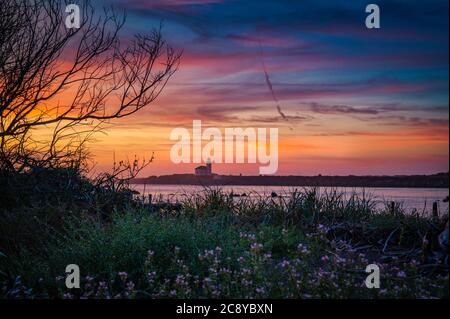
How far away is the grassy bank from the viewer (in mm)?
6691

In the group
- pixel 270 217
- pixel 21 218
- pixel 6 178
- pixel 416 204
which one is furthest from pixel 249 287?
pixel 6 178

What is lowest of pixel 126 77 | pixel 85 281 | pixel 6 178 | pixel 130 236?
pixel 85 281

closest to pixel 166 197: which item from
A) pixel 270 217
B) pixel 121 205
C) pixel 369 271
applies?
pixel 121 205

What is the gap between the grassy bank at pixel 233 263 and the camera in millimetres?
6691

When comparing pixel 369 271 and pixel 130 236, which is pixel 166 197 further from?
pixel 369 271

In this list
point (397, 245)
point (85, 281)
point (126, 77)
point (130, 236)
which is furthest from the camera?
point (126, 77)

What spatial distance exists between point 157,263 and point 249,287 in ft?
4.88

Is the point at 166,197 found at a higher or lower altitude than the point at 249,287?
higher

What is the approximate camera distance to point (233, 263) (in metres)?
7.55

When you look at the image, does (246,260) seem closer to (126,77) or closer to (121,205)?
(121,205)

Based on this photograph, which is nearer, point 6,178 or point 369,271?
point 369,271

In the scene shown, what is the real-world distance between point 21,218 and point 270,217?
439 cm

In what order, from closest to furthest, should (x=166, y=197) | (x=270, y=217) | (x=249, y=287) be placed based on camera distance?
1. (x=249, y=287)
2. (x=270, y=217)
3. (x=166, y=197)

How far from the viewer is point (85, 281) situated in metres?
7.41
